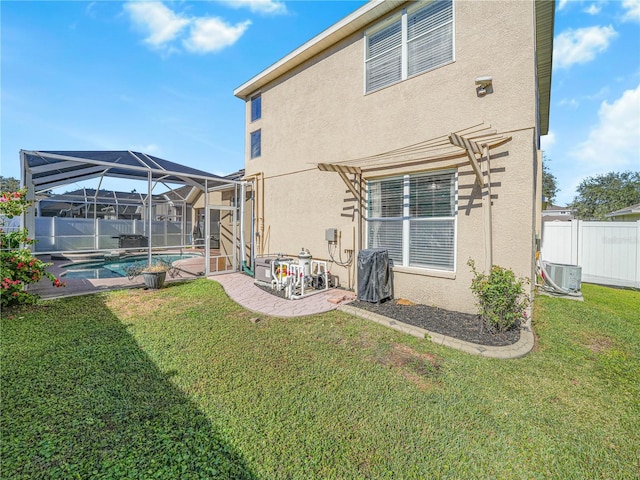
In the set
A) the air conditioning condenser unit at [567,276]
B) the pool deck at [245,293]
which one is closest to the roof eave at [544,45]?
the air conditioning condenser unit at [567,276]

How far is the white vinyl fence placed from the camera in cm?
887

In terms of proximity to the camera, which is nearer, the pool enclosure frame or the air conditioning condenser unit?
the air conditioning condenser unit

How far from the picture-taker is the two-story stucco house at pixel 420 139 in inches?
207

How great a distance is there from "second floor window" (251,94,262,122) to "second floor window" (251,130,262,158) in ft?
2.08

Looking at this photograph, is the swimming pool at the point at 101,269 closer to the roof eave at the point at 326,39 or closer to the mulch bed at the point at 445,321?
the roof eave at the point at 326,39

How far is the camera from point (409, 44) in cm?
672

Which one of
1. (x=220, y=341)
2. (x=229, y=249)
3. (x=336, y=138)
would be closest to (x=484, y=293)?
(x=220, y=341)

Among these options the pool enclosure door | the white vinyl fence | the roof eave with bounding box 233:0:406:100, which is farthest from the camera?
the pool enclosure door

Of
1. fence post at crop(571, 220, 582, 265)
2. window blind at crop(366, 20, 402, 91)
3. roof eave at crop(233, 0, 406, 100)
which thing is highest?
roof eave at crop(233, 0, 406, 100)

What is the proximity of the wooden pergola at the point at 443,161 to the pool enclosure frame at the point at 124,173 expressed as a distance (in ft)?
17.9

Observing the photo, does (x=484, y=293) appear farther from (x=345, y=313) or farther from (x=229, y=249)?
(x=229, y=249)

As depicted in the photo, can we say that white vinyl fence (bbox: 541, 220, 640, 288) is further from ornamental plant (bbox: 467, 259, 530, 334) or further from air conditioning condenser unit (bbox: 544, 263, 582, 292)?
ornamental plant (bbox: 467, 259, 530, 334)

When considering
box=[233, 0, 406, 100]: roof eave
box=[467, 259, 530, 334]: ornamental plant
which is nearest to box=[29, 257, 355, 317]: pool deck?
box=[467, 259, 530, 334]: ornamental plant

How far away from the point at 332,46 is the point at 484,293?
8.18m
